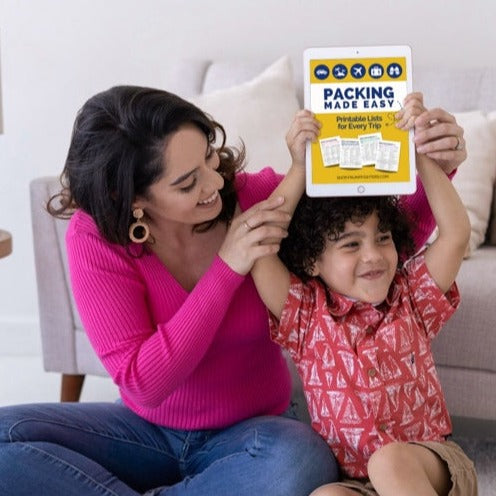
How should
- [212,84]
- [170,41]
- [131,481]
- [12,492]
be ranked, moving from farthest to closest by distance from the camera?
[170,41]
[212,84]
[131,481]
[12,492]

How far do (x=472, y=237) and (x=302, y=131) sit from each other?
0.92 meters

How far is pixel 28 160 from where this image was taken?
2816 millimetres

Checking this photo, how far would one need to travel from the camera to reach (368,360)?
1.38 meters

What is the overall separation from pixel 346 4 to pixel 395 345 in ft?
4.74

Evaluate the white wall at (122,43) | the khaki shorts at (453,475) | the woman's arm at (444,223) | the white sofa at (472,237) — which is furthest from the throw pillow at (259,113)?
the khaki shorts at (453,475)

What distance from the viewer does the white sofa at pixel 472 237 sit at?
6.23 ft

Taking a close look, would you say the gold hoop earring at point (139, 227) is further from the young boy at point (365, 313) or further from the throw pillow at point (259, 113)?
the throw pillow at point (259, 113)

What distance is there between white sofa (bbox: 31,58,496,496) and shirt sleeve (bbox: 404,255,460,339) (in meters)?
0.44

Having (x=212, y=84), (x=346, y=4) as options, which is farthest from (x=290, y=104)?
(x=346, y=4)

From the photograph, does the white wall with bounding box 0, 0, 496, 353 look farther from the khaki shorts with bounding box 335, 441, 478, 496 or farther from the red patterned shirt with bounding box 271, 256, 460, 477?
the khaki shorts with bounding box 335, 441, 478, 496

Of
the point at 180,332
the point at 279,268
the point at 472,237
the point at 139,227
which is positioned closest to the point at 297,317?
the point at 279,268

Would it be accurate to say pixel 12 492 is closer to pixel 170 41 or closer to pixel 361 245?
pixel 361 245

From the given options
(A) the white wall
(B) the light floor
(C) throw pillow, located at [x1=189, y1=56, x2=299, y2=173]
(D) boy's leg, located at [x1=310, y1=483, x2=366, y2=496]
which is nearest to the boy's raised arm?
(D) boy's leg, located at [x1=310, y1=483, x2=366, y2=496]

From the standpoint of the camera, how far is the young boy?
1.37 m
